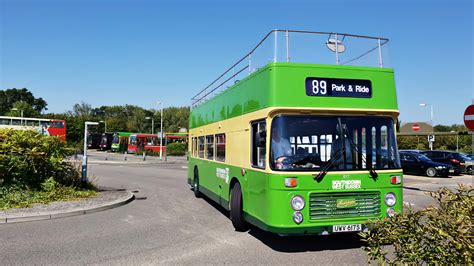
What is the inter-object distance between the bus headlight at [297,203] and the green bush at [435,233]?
2.38 m

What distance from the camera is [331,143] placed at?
21.1ft

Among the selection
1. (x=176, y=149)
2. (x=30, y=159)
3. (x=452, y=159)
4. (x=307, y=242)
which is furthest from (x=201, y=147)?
(x=176, y=149)

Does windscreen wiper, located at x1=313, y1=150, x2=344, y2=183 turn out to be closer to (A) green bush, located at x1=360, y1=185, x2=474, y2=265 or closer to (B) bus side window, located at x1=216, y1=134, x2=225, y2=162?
(A) green bush, located at x1=360, y1=185, x2=474, y2=265

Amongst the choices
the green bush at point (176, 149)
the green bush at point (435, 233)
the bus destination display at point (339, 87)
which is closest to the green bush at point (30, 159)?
the bus destination display at point (339, 87)

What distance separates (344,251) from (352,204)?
0.79 meters

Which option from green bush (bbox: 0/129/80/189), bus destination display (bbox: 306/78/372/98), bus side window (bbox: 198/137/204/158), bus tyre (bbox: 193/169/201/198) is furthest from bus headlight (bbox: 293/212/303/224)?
green bush (bbox: 0/129/80/189)

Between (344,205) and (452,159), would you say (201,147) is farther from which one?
(452,159)

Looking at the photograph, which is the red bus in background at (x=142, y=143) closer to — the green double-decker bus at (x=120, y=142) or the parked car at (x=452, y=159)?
the green double-decker bus at (x=120, y=142)

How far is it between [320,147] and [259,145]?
102 centimetres

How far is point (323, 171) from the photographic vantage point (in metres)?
6.25

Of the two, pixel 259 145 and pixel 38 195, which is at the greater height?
pixel 259 145

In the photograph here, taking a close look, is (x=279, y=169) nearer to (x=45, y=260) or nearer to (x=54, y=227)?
(x=45, y=260)

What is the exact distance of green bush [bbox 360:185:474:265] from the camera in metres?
3.01

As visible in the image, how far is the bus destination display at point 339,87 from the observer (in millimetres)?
6590
